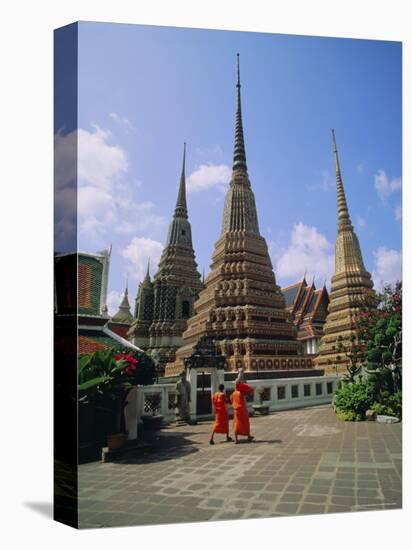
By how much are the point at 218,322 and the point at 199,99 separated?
435 inches

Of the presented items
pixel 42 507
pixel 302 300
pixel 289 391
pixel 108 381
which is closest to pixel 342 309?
pixel 302 300

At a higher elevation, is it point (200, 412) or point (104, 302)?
point (104, 302)

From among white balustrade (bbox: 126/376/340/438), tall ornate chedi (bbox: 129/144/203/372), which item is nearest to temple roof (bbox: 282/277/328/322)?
tall ornate chedi (bbox: 129/144/203/372)

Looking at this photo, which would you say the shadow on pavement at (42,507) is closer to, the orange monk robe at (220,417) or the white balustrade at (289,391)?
the white balustrade at (289,391)

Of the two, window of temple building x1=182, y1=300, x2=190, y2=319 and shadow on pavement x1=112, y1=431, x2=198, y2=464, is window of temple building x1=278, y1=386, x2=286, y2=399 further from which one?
window of temple building x1=182, y1=300, x2=190, y2=319

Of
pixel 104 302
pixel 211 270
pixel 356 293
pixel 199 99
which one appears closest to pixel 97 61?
pixel 199 99

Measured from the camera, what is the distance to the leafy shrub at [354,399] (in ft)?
29.0

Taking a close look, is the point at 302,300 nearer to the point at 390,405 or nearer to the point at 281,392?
the point at 281,392

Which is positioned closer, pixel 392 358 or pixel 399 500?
pixel 399 500

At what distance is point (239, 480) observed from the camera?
6.07 m

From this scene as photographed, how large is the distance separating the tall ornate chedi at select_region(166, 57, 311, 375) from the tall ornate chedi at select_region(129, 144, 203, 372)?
1.91m

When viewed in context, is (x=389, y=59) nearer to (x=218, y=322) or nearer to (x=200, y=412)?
(x=200, y=412)

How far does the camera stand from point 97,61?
20.0 feet

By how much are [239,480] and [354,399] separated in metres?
3.95
